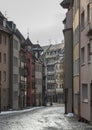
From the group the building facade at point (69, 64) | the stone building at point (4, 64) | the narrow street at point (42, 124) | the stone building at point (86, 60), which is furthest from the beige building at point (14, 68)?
the stone building at point (86, 60)

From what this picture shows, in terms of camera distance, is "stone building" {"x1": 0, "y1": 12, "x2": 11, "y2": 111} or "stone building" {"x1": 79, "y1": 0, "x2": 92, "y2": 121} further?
"stone building" {"x1": 0, "y1": 12, "x2": 11, "y2": 111}

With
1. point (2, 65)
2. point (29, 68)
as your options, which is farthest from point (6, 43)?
point (29, 68)

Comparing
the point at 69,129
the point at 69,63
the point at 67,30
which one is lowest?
the point at 69,129

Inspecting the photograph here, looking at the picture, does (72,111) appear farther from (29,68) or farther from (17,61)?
(29,68)

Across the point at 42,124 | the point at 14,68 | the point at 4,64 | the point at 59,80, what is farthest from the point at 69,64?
the point at 59,80

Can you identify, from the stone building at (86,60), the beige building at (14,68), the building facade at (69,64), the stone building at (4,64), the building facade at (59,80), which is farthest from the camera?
the building facade at (59,80)

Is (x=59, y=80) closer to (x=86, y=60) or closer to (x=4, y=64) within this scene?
(x=4, y=64)

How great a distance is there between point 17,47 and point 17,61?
2742mm

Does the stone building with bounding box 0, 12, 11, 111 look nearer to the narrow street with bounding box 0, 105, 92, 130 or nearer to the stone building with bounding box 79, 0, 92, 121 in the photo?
the narrow street with bounding box 0, 105, 92, 130

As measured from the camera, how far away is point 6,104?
286ft

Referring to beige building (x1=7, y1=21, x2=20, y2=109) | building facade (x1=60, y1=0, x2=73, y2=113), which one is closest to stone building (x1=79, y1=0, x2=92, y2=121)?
building facade (x1=60, y1=0, x2=73, y2=113)

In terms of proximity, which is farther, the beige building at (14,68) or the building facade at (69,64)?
the beige building at (14,68)

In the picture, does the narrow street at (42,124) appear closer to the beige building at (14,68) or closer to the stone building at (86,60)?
the stone building at (86,60)

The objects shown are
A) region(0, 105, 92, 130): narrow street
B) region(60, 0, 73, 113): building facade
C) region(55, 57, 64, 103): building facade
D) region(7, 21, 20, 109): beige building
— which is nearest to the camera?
region(0, 105, 92, 130): narrow street
